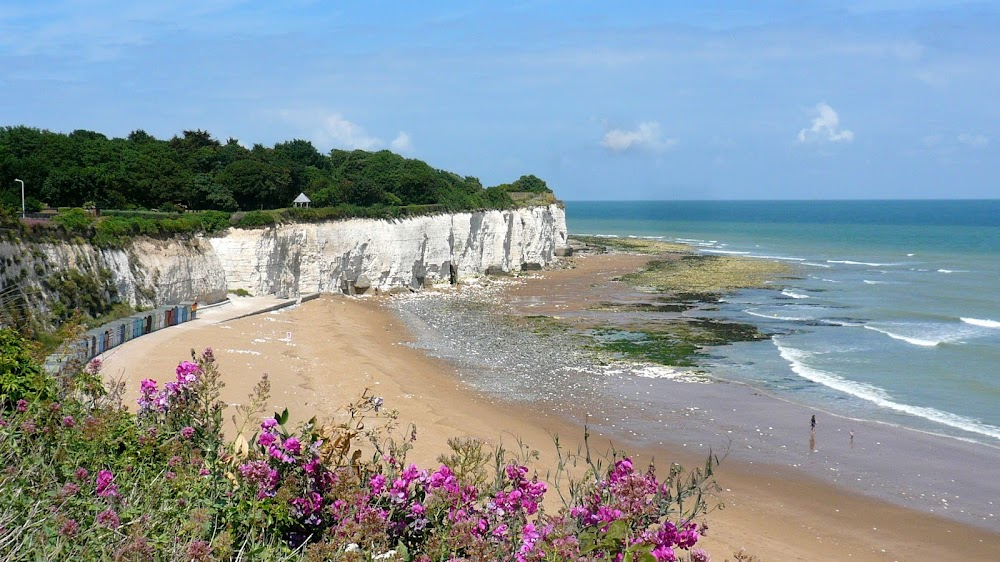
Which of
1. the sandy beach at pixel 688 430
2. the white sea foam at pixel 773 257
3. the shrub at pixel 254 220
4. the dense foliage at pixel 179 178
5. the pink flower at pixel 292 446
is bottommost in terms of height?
the sandy beach at pixel 688 430

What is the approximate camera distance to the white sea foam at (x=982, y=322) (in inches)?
1405

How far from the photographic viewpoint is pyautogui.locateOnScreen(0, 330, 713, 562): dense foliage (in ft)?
14.9

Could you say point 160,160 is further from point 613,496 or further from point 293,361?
point 613,496

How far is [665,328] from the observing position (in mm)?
34250

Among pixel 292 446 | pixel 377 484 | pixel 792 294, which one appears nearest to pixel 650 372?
pixel 377 484

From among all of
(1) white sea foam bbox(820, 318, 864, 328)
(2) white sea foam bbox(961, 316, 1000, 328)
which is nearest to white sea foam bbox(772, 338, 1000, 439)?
(1) white sea foam bbox(820, 318, 864, 328)

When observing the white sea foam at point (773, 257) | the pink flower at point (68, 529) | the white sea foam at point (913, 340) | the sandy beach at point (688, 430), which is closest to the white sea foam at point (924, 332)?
the white sea foam at point (913, 340)

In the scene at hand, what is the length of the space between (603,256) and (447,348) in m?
44.4

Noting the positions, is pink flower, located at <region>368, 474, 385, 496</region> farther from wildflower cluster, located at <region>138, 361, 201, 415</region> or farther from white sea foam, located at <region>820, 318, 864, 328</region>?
white sea foam, located at <region>820, 318, 864, 328</region>

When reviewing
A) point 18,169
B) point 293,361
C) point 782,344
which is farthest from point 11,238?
point 782,344

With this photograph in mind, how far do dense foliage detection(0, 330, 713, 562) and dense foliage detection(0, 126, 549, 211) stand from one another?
29573 mm

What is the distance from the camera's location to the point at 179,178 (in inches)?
1683

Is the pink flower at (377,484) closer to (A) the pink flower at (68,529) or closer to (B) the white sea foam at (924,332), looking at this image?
(A) the pink flower at (68,529)

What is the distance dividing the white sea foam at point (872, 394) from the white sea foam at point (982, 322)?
11.6 metres
